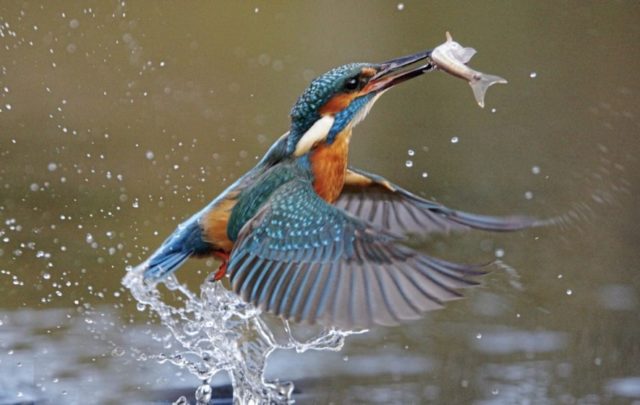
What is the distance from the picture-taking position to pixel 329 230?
9.59 ft

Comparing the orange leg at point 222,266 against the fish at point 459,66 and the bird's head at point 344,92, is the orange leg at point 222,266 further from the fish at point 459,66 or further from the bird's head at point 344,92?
the fish at point 459,66

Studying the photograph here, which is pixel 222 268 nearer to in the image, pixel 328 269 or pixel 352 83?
pixel 328 269

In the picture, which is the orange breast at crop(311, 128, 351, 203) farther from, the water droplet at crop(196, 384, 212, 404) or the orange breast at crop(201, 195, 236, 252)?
the water droplet at crop(196, 384, 212, 404)

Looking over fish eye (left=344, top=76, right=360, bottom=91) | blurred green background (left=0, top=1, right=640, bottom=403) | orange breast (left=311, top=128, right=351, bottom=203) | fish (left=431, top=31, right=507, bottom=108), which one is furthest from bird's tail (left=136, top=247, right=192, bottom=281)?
fish (left=431, top=31, right=507, bottom=108)

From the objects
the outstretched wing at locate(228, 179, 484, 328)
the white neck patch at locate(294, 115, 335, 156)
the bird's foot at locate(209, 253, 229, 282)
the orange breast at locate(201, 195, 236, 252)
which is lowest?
the outstretched wing at locate(228, 179, 484, 328)

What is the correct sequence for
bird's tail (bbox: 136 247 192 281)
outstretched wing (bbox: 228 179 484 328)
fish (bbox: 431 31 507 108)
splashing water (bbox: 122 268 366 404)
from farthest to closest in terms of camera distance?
1. splashing water (bbox: 122 268 366 404)
2. bird's tail (bbox: 136 247 192 281)
3. fish (bbox: 431 31 507 108)
4. outstretched wing (bbox: 228 179 484 328)

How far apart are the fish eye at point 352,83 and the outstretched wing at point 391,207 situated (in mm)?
327

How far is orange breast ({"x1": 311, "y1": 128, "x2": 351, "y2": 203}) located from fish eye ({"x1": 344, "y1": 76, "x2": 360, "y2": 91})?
103mm

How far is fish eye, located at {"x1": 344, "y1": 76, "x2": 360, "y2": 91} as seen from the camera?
298 cm

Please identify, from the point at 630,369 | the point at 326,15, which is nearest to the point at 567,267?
the point at 630,369

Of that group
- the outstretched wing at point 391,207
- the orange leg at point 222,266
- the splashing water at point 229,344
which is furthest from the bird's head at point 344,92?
the splashing water at point 229,344

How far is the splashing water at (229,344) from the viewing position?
3.49 metres

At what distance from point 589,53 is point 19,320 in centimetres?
425

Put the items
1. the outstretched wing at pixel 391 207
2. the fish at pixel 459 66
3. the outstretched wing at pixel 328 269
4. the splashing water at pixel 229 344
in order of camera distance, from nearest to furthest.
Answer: the outstretched wing at pixel 328 269 < the fish at pixel 459 66 < the outstretched wing at pixel 391 207 < the splashing water at pixel 229 344
